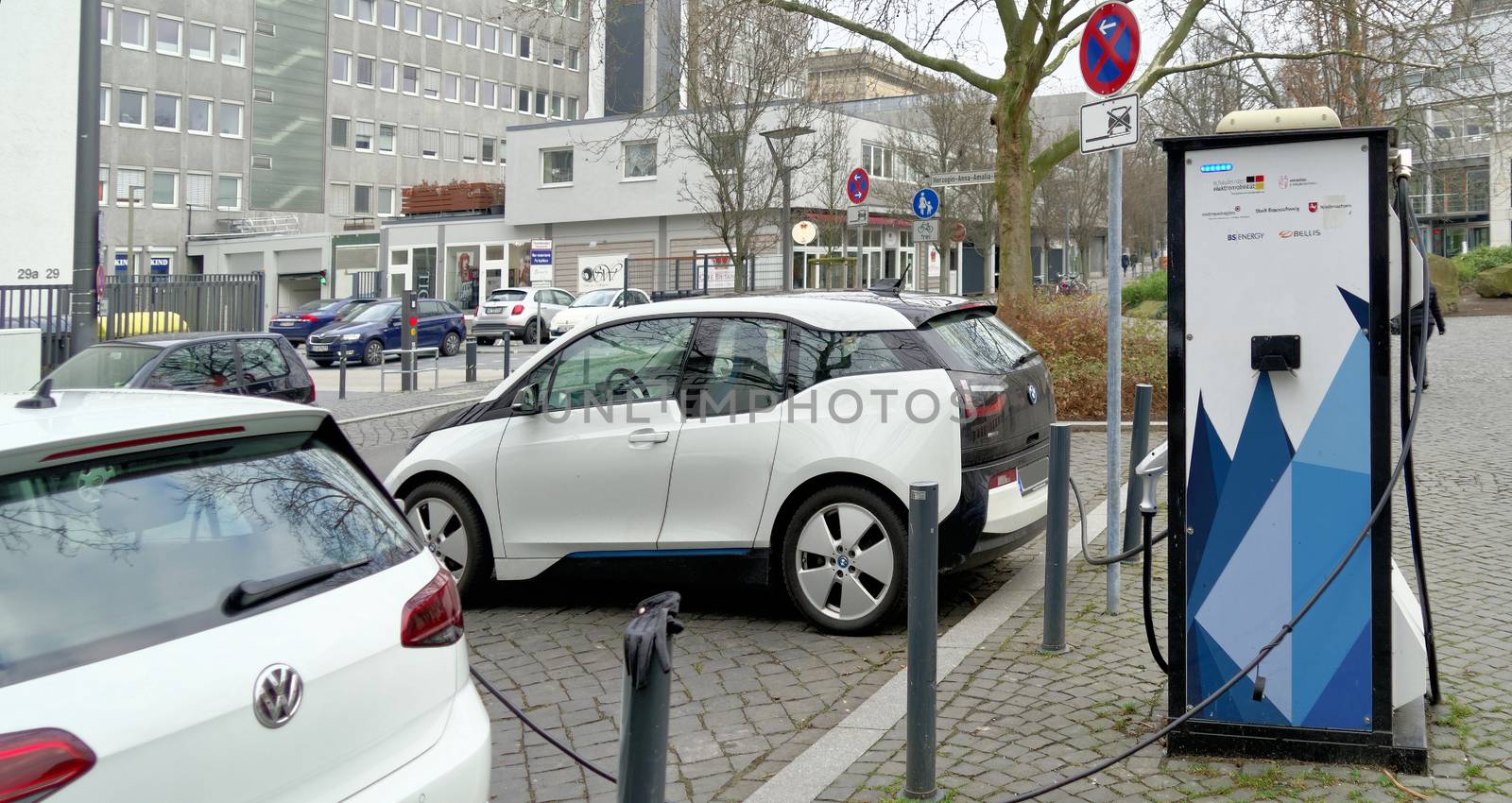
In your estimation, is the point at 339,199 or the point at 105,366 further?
the point at 339,199

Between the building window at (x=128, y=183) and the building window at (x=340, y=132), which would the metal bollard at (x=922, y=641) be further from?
the building window at (x=340, y=132)

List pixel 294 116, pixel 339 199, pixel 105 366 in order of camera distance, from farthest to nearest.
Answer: pixel 339 199
pixel 294 116
pixel 105 366

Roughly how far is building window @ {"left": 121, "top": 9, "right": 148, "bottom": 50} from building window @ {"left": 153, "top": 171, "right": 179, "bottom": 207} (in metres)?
5.88

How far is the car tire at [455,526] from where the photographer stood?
6.73m

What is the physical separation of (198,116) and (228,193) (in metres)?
3.96

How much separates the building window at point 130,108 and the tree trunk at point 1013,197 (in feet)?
180

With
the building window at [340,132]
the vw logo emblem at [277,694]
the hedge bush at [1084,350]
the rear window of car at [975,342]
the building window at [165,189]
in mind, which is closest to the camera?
the vw logo emblem at [277,694]

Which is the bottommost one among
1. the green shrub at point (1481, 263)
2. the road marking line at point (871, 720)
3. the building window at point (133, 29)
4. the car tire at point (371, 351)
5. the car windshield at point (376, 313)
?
the road marking line at point (871, 720)

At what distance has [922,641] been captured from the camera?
414 centimetres

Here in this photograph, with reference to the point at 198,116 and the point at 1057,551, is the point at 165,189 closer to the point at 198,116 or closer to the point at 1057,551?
the point at 198,116

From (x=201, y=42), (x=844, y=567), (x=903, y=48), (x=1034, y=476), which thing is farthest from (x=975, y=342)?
(x=201, y=42)

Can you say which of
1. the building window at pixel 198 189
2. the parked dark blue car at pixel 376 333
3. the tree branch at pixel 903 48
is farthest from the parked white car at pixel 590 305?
the building window at pixel 198 189

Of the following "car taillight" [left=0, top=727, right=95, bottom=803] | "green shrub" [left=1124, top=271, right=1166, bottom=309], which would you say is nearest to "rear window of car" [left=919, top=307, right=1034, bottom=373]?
"car taillight" [left=0, top=727, right=95, bottom=803]

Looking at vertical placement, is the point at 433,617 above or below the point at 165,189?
below
